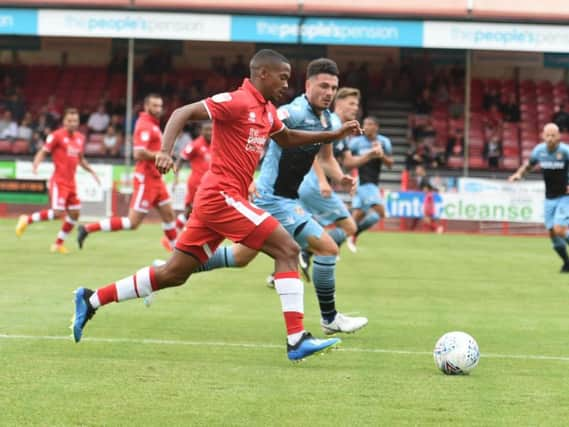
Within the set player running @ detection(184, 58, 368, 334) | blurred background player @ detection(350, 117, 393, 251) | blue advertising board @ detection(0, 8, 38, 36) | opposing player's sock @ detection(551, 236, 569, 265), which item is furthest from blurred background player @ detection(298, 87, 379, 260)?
blue advertising board @ detection(0, 8, 38, 36)

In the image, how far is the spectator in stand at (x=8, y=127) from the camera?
1320 inches

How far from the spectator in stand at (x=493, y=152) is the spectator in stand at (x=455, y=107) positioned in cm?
264

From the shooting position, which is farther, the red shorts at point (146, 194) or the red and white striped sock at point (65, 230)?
the red and white striped sock at point (65, 230)

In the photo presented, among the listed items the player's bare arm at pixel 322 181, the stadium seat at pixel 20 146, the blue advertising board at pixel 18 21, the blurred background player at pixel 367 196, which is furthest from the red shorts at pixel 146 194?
the stadium seat at pixel 20 146

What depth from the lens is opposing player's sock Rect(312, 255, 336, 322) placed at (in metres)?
9.49

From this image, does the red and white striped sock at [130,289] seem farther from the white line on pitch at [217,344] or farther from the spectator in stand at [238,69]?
the spectator in stand at [238,69]

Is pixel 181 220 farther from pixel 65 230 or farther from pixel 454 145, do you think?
pixel 454 145

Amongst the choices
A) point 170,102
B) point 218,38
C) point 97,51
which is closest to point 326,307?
point 218,38

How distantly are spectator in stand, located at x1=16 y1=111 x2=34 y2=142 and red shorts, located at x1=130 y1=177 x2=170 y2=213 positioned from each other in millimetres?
16963

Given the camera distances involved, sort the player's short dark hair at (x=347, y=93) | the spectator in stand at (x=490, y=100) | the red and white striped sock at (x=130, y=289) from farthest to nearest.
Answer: the spectator in stand at (x=490, y=100) < the player's short dark hair at (x=347, y=93) < the red and white striped sock at (x=130, y=289)

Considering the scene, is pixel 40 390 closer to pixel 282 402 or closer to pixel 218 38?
pixel 282 402

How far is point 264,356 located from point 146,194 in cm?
919

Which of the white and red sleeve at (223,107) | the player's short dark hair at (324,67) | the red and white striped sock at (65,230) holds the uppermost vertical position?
the player's short dark hair at (324,67)

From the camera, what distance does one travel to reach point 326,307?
9.49 meters
